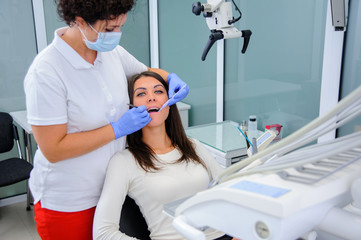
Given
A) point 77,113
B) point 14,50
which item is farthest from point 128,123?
point 14,50

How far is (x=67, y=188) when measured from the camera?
132 cm

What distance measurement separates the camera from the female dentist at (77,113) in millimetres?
1156

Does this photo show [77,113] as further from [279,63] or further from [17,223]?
[17,223]

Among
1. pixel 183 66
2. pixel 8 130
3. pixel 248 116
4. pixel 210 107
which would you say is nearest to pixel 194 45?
pixel 183 66

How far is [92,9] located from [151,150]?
2.06ft

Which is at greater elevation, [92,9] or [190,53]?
[92,9]

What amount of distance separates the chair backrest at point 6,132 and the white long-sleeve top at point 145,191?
1657mm

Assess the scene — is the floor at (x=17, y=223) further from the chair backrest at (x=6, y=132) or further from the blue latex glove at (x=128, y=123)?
the blue latex glove at (x=128, y=123)

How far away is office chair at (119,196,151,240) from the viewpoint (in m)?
1.35

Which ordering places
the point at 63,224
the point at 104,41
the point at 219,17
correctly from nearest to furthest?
1. the point at 104,41
2. the point at 63,224
3. the point at 219,17

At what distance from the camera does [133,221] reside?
1.38 meters

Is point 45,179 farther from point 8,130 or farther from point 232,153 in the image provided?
point 8,130

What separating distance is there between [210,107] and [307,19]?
3.75ft

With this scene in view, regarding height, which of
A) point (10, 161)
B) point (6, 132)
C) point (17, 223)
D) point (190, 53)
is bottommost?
point (17, 223)
